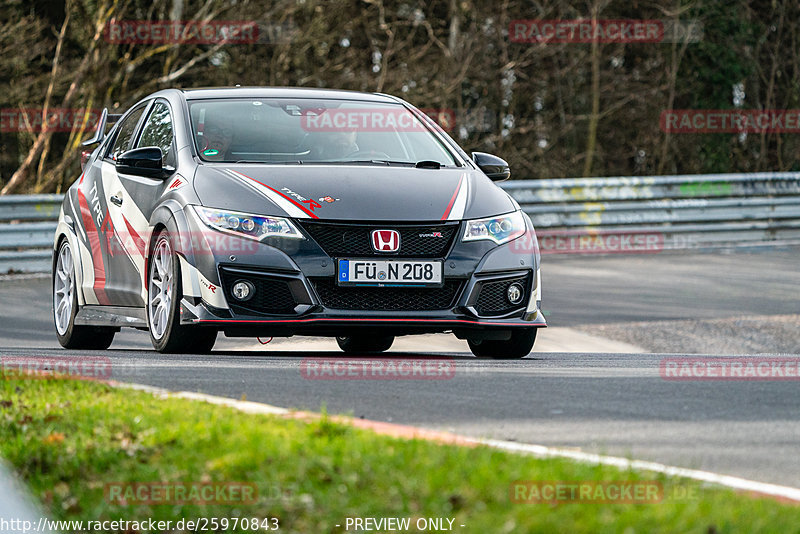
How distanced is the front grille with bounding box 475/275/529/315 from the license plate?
33cm

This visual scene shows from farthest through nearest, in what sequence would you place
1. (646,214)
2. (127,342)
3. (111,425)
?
(646,214)
(127,342)
(111,425)

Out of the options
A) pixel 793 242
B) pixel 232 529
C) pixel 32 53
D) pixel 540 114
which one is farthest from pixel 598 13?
pixel 232 529

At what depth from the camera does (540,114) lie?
28.8 m

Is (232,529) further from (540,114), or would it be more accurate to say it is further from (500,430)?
(540,114)

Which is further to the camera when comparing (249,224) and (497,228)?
(497,228)

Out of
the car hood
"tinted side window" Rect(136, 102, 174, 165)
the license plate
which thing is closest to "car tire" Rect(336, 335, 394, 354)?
"tinted side window" Rect(136, 102, 174, 165)

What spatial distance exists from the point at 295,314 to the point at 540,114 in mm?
21161
